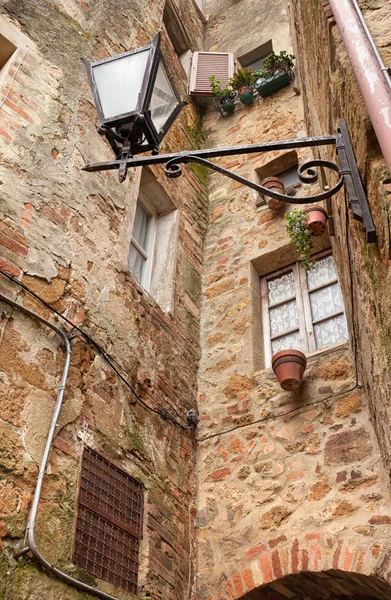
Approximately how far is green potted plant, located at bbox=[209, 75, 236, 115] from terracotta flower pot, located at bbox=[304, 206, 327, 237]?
3170 millimetres

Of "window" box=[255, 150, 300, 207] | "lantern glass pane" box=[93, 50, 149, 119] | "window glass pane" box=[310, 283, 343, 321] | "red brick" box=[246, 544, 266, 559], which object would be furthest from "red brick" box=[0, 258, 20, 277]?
"window" box=[255, 150, 300, 207]

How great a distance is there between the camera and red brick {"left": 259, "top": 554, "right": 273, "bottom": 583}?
158 inches

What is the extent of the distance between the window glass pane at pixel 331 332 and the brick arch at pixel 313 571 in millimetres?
1716

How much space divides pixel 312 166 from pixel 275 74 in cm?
576

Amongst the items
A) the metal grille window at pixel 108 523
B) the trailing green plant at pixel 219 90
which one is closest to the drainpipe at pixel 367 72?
the metal grille window at pixel 108 523

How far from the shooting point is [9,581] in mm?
2805

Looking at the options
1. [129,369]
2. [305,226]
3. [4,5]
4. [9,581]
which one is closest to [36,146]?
[4,5]

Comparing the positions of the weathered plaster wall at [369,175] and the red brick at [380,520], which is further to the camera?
the red brick at [380,520]

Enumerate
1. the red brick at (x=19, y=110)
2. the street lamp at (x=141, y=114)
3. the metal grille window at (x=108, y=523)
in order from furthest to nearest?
1. the red brick at (x=19, y=110)
2. the metal grille window at (x=108, y=523)
3. the street lamp at (x=141, y=114)

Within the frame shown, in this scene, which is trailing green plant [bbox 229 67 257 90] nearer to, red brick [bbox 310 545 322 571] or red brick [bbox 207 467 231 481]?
red brick [bbox 207 467 231 481]

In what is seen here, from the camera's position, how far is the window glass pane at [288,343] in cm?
539

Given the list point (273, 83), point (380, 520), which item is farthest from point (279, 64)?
point (380, 520)

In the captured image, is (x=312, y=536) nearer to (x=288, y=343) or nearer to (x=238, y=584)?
(x=238, y=584)

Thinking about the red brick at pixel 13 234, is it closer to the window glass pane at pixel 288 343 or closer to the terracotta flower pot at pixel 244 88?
the window glass pane at pixel 288 343
